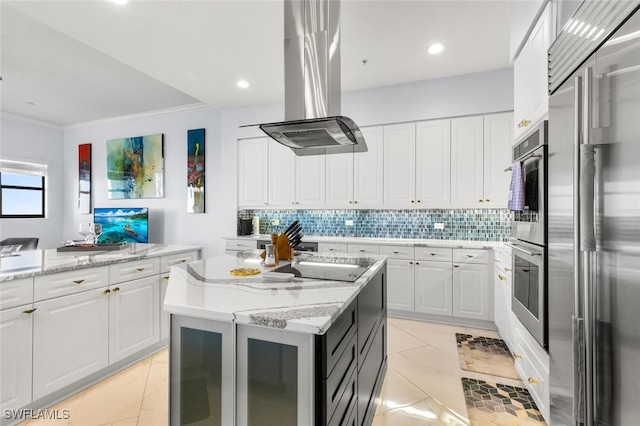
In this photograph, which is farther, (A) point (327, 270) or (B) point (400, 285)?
(B) point (400, 285)

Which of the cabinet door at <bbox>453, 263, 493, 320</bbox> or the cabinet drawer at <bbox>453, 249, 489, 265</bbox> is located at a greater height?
the cabinet drawer at <bbox>453, 249, 489, 265</bbox>

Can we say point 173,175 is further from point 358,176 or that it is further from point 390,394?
point 390,394

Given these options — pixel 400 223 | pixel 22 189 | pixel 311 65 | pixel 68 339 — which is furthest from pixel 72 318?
pixel 22 189

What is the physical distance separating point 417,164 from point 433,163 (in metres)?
0.19

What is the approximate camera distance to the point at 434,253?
3.40 meters

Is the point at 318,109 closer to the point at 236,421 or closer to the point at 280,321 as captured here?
the point at 280,321

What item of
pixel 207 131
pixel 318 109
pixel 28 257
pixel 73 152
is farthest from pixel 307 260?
pixel 73 152

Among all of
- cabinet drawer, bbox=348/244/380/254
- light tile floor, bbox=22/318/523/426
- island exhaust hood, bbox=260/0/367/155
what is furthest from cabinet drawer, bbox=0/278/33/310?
cabinet drawer, bbox=348/244/380/254

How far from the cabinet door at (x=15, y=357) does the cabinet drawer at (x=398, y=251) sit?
3.12 metres

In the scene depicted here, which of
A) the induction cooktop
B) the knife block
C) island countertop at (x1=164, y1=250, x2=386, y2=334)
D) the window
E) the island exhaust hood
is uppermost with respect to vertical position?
the island exhaust hood

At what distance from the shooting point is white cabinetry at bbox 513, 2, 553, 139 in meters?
1.67

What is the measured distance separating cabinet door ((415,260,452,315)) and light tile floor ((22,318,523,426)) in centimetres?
61

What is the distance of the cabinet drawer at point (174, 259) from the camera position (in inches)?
107

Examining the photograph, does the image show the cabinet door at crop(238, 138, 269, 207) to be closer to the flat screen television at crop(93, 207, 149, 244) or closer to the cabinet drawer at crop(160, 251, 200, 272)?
the cabinet drawer at crop(160, 251, 200, 272)
